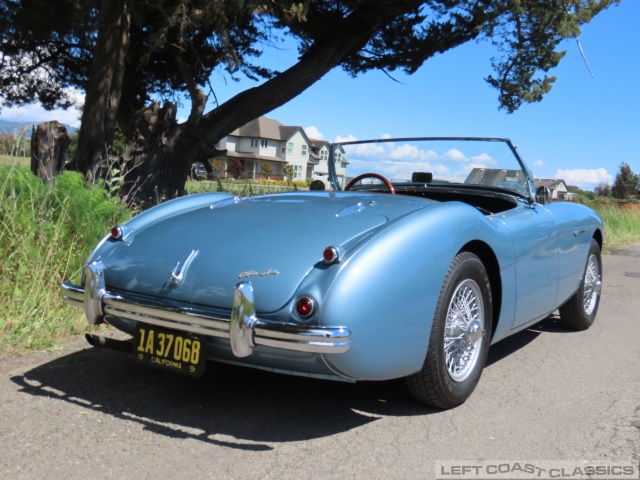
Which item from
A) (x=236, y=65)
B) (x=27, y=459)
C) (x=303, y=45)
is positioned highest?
(x=303, y=45)

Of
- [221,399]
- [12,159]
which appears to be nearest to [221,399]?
[221,399]

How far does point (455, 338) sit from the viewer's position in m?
3.15

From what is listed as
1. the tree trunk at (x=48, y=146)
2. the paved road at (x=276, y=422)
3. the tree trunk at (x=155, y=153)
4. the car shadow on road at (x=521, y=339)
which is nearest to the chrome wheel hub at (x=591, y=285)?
the car shadow on road at (x=521, y=339)

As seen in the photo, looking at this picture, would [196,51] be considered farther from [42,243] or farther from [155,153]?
[42,243]

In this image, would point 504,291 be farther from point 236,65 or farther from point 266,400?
point 236,65

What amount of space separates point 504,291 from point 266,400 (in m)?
1.41

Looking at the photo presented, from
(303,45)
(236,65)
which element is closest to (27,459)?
(236,65)

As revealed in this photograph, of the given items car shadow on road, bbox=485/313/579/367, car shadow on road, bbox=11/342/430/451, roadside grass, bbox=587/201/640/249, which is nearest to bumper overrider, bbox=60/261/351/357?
car shadow on road, bbox=11/342/430/451

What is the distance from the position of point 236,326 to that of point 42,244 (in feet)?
8.50

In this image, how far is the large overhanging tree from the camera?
9375 millimetres

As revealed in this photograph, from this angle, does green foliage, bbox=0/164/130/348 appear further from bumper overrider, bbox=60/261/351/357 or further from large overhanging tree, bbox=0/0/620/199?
large overhanging tree, bbox=0/0/620/199

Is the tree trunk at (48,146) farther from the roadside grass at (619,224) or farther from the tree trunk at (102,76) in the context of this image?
the roadside grass at (619,224)

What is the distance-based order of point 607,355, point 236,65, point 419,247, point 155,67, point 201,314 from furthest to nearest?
1. point 155,67
2. point 236,65
3. point 607,355
4. point 419,247
5. point 201,314

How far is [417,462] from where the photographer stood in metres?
2.56
